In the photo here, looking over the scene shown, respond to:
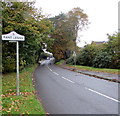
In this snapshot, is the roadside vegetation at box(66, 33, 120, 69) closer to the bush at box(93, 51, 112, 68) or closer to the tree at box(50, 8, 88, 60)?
the bush at box(93, 51, 112, 68)

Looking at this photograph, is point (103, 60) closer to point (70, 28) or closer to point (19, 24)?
point (19, 24)

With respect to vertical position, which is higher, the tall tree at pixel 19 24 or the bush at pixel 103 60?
the tall tree at pixel 19 24

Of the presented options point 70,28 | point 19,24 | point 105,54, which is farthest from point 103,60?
point 70,28

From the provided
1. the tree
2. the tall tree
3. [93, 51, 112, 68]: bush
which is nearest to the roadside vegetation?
[93, 51, 112, 68]: bush

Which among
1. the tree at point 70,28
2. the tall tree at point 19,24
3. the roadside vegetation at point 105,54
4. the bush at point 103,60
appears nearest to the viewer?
the tall tree at point 19,24

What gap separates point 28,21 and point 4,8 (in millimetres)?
2062

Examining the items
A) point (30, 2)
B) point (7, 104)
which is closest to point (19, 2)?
point (30, 2)

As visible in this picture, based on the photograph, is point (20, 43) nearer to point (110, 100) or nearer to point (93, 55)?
point (110, 100)

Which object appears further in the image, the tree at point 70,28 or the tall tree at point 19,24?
the tree at point 70,28

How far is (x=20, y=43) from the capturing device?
45.7 ft

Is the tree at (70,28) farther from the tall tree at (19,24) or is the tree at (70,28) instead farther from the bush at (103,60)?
the tall tree at (19,24)

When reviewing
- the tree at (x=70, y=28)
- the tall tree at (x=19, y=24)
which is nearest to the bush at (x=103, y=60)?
the tall tree at (x=19, y=24)

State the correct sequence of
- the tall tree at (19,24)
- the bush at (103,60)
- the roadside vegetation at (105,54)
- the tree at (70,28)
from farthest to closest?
the tree at (70,28) < the bush at (103,60) < the roadside vegetation at (105,54) < the tall tree at (19,24)

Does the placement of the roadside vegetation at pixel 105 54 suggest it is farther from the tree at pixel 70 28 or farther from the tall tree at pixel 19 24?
the tall tree at pixel 19 24
